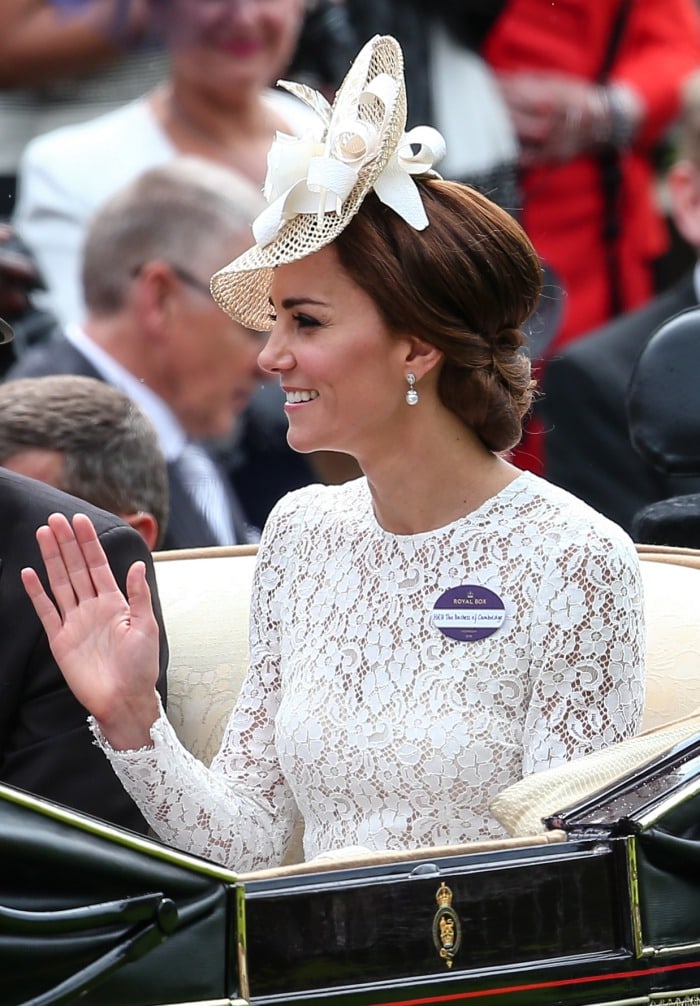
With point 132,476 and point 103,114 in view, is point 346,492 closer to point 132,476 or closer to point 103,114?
point 132,476

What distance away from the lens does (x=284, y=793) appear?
226 centimetres

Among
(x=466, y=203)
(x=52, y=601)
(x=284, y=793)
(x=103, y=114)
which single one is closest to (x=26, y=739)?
(x=52, y=601)

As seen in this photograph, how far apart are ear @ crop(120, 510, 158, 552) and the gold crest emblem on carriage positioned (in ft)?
3.73

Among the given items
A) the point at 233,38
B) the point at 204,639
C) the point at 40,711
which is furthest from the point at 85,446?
the point at 233,38

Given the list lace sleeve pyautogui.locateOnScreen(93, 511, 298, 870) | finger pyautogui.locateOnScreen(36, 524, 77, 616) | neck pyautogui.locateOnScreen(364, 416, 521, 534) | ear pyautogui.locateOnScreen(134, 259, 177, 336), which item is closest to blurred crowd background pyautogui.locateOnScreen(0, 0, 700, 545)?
ear pyautogui.locateOnScreen(134, 259, 177, 336)

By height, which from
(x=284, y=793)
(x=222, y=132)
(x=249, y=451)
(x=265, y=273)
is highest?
(x=222, y=132)

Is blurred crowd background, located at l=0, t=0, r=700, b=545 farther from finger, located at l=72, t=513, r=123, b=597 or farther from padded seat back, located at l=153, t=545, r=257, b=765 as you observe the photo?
finger, located at l=72, t=513, r=123, b=597

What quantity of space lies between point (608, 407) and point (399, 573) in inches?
83.7

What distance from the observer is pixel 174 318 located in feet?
13.2

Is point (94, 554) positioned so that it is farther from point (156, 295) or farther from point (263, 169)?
point (263, 169)

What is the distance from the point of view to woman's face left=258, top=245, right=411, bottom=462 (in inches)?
82.3

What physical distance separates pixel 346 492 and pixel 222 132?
2.22 m

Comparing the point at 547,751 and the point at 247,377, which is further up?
the point at 247,377

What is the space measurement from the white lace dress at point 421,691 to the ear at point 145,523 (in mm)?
450
